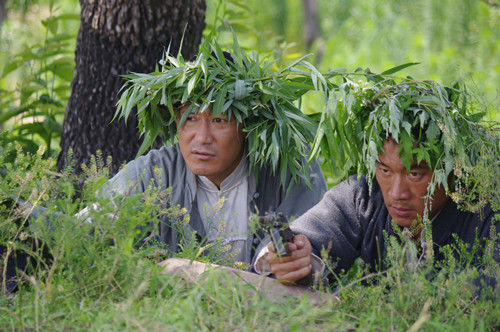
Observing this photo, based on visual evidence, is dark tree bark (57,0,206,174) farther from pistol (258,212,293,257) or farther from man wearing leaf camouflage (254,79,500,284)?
pistol (258,212,293,257)

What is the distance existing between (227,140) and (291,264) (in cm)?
88

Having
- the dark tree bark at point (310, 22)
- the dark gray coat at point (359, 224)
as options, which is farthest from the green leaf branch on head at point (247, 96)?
the dark tree bark at point (310, 22)

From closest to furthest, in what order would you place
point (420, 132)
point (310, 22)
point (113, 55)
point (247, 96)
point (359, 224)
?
point (420, 132) < point (359, 224) < point (247, 96) < point (113, 55) < point (310, 22)

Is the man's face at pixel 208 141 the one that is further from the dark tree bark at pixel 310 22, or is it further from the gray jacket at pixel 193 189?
the dark tree bark at pixel 310 22

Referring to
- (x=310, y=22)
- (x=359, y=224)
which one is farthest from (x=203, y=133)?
(x=310, y=22)

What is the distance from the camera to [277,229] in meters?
2.79

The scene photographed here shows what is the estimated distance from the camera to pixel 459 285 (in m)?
2.67

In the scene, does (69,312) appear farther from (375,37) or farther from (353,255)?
(375,37)

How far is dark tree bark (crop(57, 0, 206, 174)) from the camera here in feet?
14.2

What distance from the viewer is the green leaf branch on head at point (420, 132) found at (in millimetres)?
3006

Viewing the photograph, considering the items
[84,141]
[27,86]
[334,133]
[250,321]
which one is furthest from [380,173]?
[27,86]

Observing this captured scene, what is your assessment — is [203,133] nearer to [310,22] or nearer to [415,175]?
[415,175]

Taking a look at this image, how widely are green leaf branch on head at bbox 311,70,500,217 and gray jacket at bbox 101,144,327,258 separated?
44 cm

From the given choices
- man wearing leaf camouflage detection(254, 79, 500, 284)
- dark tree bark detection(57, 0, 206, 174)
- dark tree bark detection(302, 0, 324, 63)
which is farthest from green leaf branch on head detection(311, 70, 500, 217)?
dark tree bark detection(302, 0, 324, 63)
